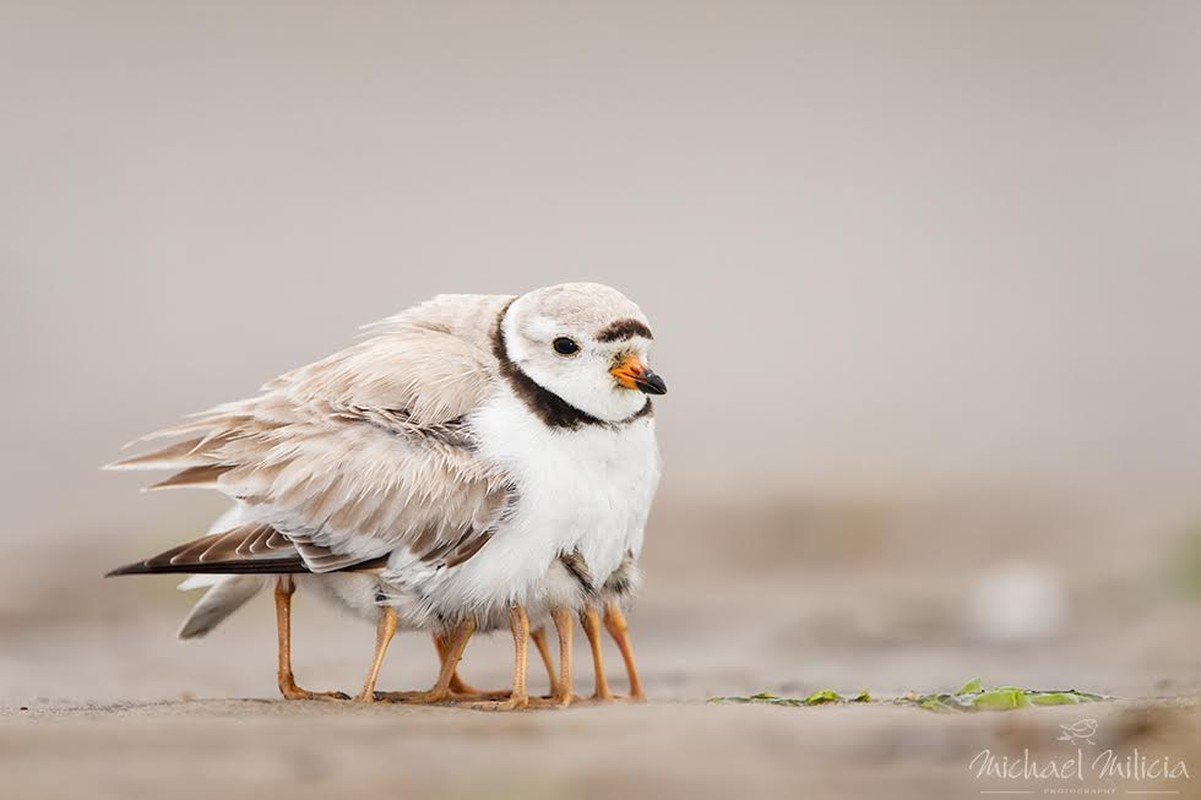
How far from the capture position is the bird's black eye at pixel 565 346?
256 inches

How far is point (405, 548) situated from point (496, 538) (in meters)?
0.31

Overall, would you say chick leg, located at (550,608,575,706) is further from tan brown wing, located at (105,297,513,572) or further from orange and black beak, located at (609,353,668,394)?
orange and black beak, located at (609,353,668,394)

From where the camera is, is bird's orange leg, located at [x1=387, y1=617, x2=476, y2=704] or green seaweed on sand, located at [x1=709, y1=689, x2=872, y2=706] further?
bird's orange leg, located at [x1=387, y1=617, x2=476, y2=704]

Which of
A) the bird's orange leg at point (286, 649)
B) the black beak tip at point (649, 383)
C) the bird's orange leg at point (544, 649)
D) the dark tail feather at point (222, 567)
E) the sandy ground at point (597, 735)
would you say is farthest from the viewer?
the bird's orange leg at point (544, 649)

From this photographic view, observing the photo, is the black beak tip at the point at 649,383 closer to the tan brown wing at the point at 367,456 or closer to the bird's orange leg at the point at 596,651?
the tan brown wing at the point at 367,456

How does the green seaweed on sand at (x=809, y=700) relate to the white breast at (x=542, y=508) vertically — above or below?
below

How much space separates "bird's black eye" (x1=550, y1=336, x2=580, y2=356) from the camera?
Result: 6.50m

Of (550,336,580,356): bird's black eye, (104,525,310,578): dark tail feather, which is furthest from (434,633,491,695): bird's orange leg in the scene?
(550,336,580,356): bird's black eye

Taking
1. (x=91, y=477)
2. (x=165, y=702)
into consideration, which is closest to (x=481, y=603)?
(x=165, y=702)

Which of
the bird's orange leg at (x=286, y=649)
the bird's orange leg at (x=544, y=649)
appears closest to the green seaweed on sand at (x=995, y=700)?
the bird's orange leg at (x=544, y=649)

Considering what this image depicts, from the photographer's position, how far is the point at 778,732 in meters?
5.68

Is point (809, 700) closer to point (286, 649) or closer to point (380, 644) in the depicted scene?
point (380, 644)

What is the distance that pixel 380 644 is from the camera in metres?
6.38

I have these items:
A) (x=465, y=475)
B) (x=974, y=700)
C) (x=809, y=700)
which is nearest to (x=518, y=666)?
(x=465, y=475)
